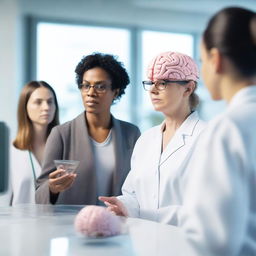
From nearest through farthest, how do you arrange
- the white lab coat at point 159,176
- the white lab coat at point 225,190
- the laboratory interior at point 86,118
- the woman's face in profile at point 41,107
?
1. the white lab coat at point 225,190
2. the laboratory interior at point 86,118
3. the white lab coat at point 159,176
4. the woman's face in profile at point 41,107

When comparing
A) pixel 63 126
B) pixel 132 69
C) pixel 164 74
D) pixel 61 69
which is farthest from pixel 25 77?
pixel 164 74

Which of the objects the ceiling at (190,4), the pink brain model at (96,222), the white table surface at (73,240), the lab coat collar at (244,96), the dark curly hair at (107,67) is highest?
the ceiling at (190,4)

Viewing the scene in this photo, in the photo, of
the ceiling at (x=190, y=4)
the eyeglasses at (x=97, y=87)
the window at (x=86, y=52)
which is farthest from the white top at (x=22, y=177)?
the ceiling at (x=190, y=4)

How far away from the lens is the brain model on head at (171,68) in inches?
93.8

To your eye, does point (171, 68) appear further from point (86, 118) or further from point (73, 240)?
point (73, 240)

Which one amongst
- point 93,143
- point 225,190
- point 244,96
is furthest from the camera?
point 93,143

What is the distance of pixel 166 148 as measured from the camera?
2412 millimetres

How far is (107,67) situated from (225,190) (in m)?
1.75

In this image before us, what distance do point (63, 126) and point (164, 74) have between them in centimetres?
70

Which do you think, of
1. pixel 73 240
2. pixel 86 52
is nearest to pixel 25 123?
pixel 73 240

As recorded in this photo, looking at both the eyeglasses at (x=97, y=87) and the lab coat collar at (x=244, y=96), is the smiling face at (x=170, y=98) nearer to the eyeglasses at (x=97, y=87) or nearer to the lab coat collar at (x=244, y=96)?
the eyeglasses at (x=97, y=87)

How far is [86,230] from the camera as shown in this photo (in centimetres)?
167

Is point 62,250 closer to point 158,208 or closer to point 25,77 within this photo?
point 158,208

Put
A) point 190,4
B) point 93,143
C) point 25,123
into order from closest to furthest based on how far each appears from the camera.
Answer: point 93,143 < point 25,123 < point 190,4
